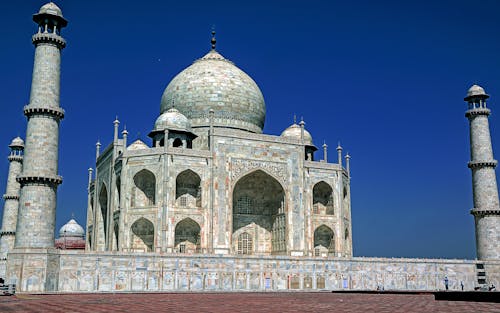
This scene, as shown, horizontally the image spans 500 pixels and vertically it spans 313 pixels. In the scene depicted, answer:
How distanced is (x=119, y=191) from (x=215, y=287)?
857 centimetres

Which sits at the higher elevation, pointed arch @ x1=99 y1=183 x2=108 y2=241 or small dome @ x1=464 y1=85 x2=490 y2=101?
small dome @ x1=464 y1=85 x2=490 y2=101

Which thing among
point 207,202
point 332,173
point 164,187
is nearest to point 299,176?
point 332,173

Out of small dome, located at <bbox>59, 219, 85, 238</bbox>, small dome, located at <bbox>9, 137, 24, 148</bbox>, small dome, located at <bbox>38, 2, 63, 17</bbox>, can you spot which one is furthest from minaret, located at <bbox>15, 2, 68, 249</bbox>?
small dome, located at <bbox>59, 219, 85, 238</bbox>

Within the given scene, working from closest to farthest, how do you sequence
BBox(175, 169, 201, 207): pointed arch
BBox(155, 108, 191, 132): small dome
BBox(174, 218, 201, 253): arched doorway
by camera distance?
BBox(174, 218, 201, 253): arched doorway
BBox(175, 169, 201, 207): pointed arch
BBox(155, 108, 191, 132): small dome

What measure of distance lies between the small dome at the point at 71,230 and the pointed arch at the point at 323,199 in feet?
56.8

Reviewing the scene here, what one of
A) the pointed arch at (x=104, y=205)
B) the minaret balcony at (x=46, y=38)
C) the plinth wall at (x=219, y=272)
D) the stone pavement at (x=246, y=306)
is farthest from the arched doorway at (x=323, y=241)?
the stone pavement at (x=246, y=306)

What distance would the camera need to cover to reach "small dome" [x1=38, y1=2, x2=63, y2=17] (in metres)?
22.1

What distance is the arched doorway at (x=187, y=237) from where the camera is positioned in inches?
1086

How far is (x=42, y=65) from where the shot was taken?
71.3ft

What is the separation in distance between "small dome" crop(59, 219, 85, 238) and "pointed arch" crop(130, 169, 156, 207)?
42.2 feet

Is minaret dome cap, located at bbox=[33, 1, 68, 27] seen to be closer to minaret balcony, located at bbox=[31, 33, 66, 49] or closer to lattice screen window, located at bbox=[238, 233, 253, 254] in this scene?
minaret balcony, located at bbox=[31, 33, 66, 49]

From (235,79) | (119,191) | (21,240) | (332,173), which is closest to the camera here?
(21,240)

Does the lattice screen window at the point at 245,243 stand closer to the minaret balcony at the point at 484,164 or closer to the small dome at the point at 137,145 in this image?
the small dome at the point at 137,145

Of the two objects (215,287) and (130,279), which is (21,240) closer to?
(130,279)
